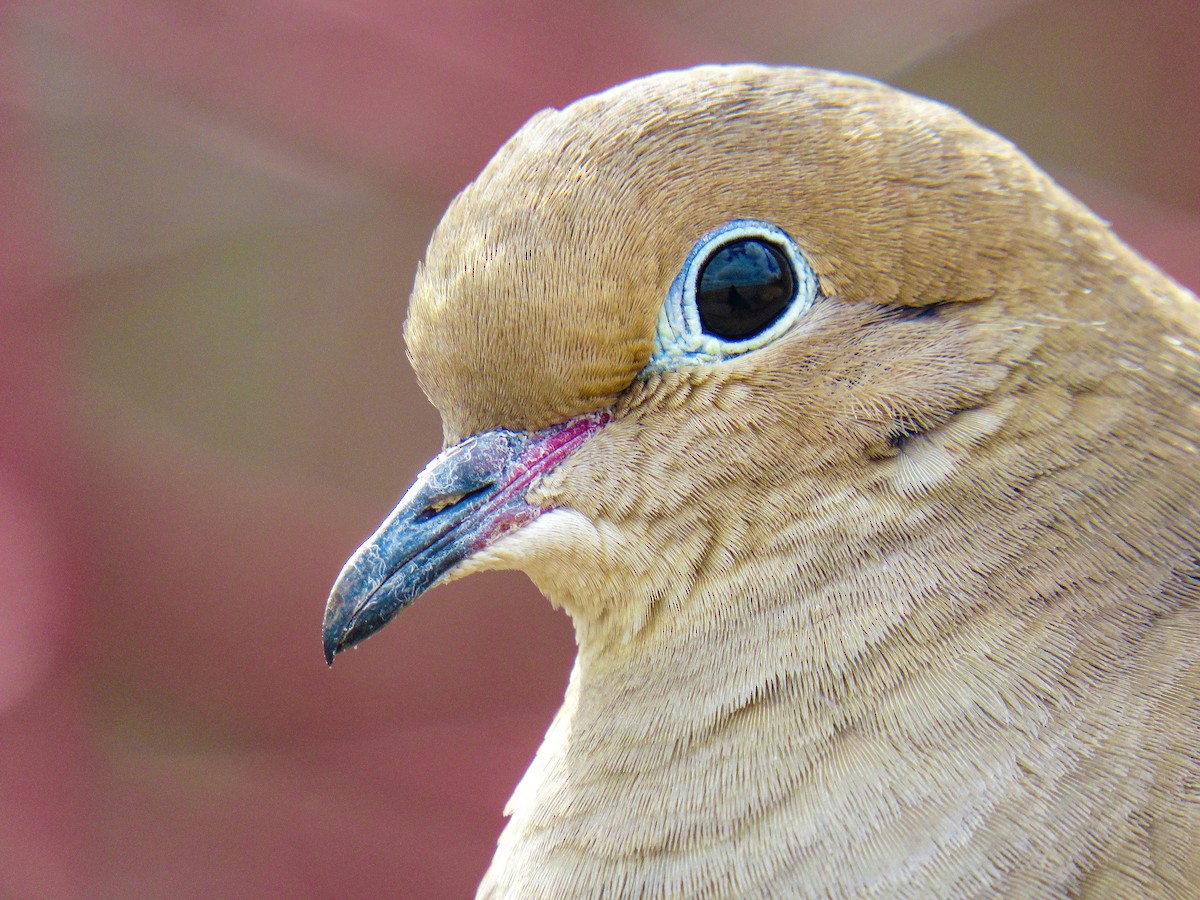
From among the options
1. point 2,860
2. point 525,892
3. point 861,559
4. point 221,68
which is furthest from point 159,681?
point 861,559

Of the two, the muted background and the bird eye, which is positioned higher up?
the bird eye

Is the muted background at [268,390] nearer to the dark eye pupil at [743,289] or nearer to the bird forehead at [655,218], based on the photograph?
the bird forehead at [655,218]

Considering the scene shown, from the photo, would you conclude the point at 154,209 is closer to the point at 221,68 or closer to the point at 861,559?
the point at 221,68

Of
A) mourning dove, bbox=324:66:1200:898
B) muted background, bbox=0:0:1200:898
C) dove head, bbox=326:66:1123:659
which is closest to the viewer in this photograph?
mourning dove, bbox=324:66:1200:898

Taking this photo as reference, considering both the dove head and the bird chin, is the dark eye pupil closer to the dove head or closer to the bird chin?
the dove head

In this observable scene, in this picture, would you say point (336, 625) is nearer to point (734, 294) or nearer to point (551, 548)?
point (551, 548)

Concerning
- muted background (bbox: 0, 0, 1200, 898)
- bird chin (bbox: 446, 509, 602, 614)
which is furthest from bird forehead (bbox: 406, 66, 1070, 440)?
muted background (bbox: 0, 0, 1200, 898)
